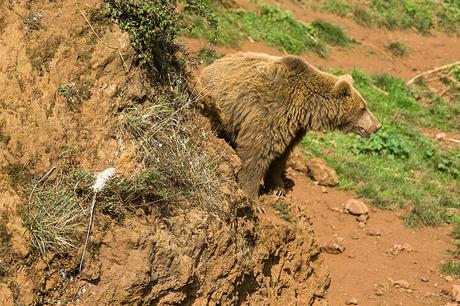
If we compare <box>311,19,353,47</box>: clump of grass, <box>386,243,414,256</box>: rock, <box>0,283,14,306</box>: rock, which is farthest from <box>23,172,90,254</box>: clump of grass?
<box>311,19,353,47</box>: clump of grass

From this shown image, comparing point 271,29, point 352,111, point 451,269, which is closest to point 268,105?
point 352,111

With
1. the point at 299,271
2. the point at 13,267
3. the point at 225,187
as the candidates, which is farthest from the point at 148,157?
the point at 299,271

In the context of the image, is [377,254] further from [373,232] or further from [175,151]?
[175,151]

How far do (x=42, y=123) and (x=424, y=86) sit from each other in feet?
41.8

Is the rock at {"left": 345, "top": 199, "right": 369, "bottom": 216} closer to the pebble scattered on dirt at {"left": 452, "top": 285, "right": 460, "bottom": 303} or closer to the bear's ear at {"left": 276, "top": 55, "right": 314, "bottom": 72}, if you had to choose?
the pebble scattered on dirt at {"left": 452, "top": 285, "right": 460, "bottom": 303}

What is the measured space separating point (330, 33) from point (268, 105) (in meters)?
9.77

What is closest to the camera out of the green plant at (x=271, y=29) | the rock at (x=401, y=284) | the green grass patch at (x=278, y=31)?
the rock at (x=401, y=284)

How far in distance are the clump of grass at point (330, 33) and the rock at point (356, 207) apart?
7.40 meters

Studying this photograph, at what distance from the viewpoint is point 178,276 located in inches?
174

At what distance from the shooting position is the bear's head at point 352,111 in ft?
25.3

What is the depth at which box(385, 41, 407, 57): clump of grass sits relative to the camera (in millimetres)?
17375

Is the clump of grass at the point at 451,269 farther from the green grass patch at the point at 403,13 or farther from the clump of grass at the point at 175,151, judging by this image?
the green grass patch at the point at 403,13

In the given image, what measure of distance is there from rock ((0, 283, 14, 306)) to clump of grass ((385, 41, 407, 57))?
14732 millimetres

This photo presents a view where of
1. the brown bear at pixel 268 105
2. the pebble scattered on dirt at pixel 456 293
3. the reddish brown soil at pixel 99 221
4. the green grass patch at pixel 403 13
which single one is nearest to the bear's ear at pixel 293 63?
the brown bear at pixel 268 105
